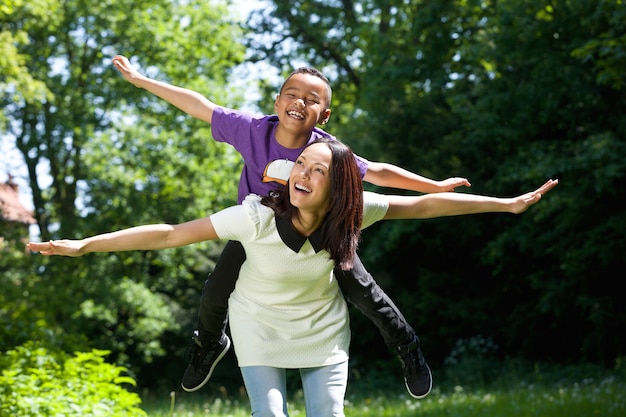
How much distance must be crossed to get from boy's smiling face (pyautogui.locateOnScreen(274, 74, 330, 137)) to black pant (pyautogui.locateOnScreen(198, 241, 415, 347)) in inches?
24.6

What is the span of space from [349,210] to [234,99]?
19662mm

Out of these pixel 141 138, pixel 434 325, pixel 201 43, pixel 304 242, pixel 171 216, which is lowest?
pixel 434 325

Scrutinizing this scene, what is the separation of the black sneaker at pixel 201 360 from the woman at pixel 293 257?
0.57 m

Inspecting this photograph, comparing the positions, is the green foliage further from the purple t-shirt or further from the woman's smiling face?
the woman's smiling face

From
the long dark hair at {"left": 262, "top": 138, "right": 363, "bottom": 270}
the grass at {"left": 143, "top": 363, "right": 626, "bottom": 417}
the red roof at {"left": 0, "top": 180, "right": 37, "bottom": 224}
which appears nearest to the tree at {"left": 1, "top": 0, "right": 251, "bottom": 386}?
the red roof at {"left": 0, "top": 180, "right": 37, "bottom": 224}

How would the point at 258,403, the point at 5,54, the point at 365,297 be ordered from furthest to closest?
1. the point at 5,54
2. the point at 365,297
3. the point at 258,403

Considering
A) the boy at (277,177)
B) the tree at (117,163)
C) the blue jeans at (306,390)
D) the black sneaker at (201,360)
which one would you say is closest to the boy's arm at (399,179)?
the boy at (277,177)

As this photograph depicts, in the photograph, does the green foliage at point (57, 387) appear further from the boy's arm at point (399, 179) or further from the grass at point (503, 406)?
the boy's arm at point (399, 179)

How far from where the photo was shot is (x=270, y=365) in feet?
12.5

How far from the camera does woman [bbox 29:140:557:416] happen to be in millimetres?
3682

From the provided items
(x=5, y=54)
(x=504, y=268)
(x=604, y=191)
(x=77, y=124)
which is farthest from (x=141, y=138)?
(x=604, y=191)

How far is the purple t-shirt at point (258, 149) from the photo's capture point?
4.07 metres

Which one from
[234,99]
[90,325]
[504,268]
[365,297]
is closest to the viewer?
[365,297]

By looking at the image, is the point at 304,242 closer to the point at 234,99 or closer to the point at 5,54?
the point at 5,54
